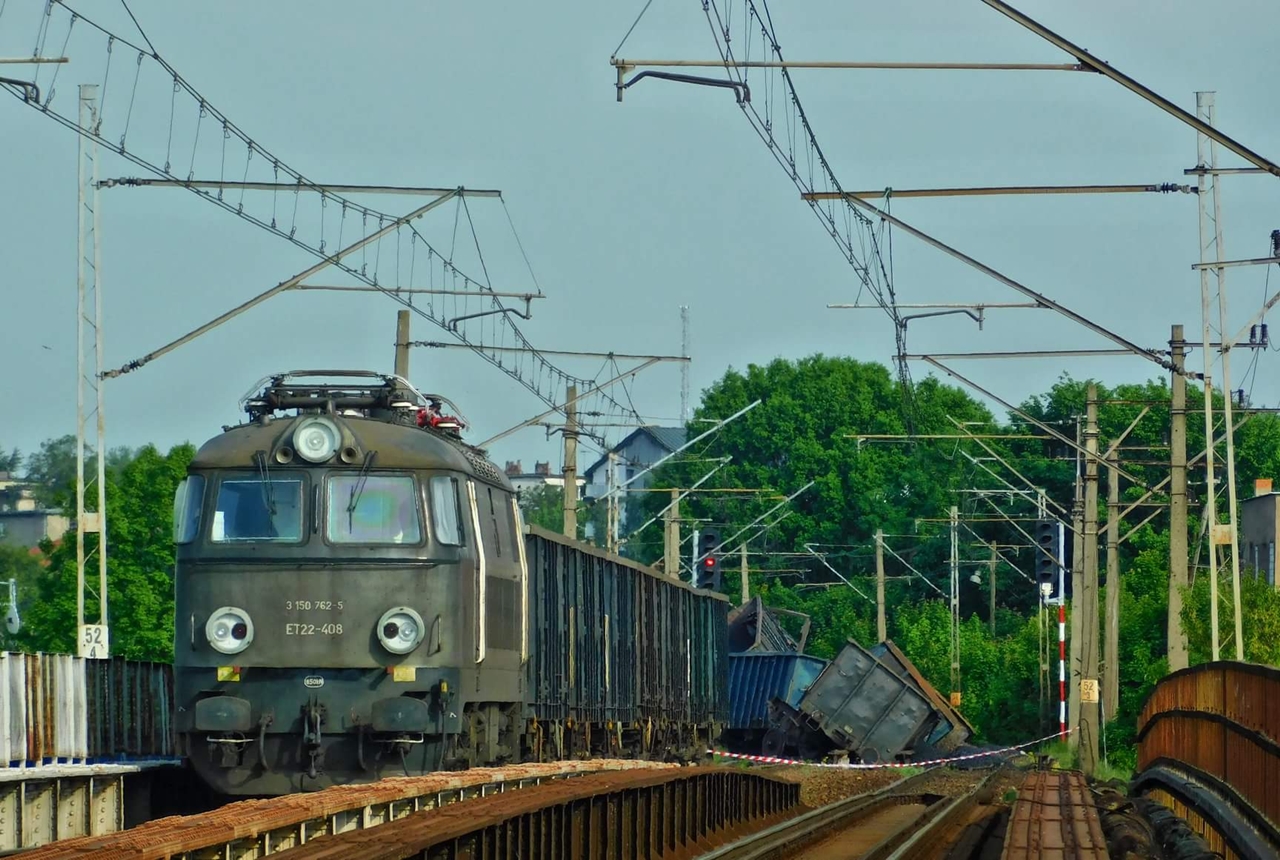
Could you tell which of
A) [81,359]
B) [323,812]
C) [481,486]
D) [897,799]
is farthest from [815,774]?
[323,812]

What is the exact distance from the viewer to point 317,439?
19.2m

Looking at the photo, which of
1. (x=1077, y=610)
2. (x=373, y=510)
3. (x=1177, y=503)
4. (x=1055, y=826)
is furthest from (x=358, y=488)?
(x=1077, y=610)

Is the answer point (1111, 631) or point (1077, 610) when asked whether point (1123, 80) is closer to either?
point (1111, 631)

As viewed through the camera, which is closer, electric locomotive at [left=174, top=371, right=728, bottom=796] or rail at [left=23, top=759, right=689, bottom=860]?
rail at [left=23, top=759, right=689, bottom=860]

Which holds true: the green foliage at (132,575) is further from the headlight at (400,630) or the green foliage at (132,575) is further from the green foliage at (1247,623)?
the headlight at (400,630)

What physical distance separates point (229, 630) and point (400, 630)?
1473mm

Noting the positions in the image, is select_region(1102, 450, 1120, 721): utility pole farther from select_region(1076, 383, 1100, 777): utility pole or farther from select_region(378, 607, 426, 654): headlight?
select_region(378, 607, 426, 654): headlight

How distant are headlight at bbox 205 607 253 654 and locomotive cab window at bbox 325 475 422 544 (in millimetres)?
1045

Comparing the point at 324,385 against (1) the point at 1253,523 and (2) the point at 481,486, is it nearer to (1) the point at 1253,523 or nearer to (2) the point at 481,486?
(2) the point at 481,486

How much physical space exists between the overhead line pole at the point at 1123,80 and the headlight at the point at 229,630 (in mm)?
8482

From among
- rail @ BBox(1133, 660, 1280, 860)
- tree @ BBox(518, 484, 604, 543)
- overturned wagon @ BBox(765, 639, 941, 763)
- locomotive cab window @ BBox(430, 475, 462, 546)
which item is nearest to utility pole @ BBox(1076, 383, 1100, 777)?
overturned wagon @ BBox(765, 639, 941, 763)

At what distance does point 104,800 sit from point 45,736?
71 cm

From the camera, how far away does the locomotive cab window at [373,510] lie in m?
18.9

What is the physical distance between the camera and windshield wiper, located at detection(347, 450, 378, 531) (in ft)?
62.4
